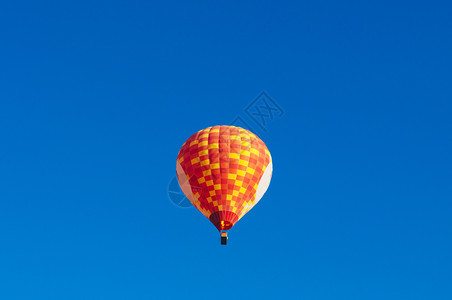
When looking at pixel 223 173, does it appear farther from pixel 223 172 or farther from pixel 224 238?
pixel 224 238

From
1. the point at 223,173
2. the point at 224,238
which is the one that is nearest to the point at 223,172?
the point at 223,173

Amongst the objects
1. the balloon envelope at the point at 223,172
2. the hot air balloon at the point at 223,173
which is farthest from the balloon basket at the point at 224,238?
the balloon envelope at the point at 223,172

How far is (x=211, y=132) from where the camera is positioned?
5262cm

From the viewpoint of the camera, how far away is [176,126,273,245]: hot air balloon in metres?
50.7

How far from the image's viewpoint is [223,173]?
5078cm

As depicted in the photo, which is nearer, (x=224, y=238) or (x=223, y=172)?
(x=224, y=238)

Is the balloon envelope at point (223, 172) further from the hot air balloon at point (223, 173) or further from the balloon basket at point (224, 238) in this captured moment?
the balloon basket at point (224, 238)

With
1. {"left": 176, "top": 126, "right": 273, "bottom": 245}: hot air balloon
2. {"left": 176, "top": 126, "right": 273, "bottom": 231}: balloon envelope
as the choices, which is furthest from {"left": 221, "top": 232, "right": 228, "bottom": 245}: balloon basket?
{"left": 176, "top": 126, "right": 273, "bottom": 231}: balloon envelope

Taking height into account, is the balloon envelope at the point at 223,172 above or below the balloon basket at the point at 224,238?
above

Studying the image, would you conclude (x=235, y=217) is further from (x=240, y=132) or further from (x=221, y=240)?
(x=240, y=132)

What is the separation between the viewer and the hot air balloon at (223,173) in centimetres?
5066

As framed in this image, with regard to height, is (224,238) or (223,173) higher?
(223,173)

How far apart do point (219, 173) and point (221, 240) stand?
4.81 m

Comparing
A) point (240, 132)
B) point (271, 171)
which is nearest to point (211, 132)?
point (240, 132)
